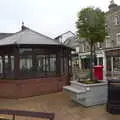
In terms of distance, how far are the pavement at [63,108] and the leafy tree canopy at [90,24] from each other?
3.31 meters

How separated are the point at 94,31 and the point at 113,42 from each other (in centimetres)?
2224

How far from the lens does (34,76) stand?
14.3 metres

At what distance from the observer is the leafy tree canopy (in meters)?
12.6

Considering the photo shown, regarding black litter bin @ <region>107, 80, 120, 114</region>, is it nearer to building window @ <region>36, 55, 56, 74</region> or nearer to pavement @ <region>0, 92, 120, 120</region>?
pavement @ <region>0, 92, 120, 120</region>

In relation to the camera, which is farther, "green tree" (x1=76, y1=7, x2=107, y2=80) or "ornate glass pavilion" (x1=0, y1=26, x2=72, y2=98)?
"ornate glass pavilion" (x1=0, y1=26, x2=72, y2=98)

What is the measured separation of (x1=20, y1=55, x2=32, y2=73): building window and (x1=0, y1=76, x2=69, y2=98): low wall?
66 cm

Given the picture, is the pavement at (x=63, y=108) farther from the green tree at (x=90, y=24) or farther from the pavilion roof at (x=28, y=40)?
the green tree at (x=90, y=24)

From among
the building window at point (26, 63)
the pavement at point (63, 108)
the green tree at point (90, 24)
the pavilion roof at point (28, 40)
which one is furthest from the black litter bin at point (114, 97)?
the pavilion roof at point (28, 40)

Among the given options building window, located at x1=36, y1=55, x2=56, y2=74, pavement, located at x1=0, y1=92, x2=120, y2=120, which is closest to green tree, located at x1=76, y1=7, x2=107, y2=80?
building window, located at x1=36, y1=55, x2=56, y2=74

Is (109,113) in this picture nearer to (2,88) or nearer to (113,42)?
(2,88)

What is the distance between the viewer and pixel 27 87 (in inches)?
547

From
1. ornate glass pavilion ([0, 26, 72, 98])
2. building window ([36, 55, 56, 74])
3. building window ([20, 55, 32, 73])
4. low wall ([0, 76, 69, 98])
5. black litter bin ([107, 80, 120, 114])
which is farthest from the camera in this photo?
building window ([36, 55, 56, 74])

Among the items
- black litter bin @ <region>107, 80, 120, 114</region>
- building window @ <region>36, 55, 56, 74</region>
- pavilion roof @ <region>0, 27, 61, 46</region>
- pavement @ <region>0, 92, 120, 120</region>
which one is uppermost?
pavilion roof @ <region>0, 27, 61, 46</region>

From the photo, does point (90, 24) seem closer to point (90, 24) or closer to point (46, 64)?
point (90, 24)
